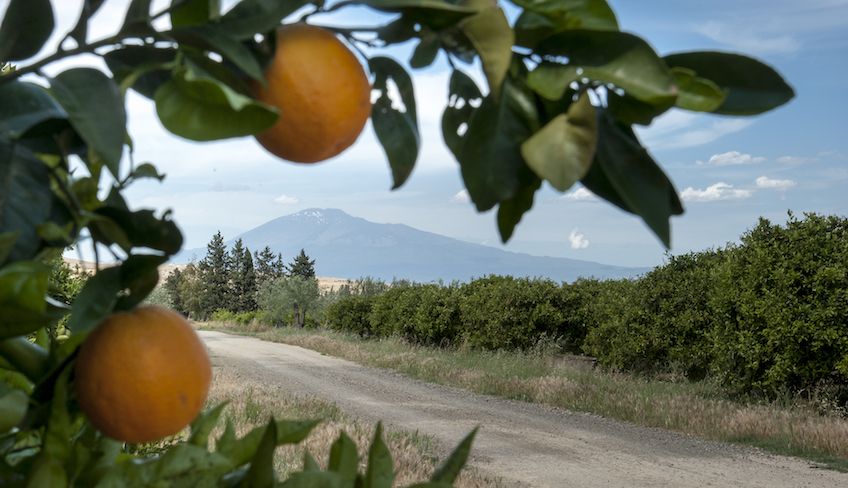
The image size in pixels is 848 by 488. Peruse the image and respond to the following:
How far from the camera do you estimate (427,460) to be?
6.95m

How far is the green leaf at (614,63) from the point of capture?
2.39ft

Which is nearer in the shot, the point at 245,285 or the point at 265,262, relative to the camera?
the point at 245,285

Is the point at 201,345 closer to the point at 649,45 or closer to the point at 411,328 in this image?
the point at 649,45

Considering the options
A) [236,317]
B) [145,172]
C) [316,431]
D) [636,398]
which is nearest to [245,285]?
[236,317]

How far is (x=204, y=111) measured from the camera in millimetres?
734

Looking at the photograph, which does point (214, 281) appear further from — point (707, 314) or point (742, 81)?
point (742, 81)

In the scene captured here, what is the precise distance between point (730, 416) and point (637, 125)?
10.3 meters

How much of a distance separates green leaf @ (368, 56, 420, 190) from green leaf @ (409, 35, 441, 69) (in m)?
0.06

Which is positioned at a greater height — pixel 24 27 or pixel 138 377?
pixel 24 27

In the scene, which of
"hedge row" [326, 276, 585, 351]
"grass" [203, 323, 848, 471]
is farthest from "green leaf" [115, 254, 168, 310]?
"hedge row" [326, 276, 585, 351]

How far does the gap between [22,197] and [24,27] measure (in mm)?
227

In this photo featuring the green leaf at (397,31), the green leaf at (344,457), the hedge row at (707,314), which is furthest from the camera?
the hedge row at (707,314)

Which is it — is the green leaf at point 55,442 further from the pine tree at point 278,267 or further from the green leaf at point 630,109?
the pine tree at point 278,267

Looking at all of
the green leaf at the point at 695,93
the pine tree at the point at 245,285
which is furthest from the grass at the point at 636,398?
the pine tree at the point at 245,285
